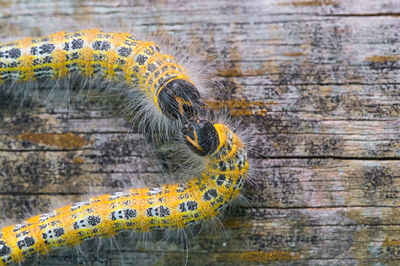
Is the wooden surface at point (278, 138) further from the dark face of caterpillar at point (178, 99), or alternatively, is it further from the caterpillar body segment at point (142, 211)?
the dark face of caterpillar at point (178, 99)

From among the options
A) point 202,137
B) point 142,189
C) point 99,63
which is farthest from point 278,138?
point 99,63

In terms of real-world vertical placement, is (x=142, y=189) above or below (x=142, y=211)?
above

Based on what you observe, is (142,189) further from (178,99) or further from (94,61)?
(94,61)

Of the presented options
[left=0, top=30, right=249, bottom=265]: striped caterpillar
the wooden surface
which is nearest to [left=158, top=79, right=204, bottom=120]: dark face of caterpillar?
[left=0, top=30, right=249, bottom=265]: striped caterpillar

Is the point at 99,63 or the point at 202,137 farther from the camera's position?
the point at 99,63

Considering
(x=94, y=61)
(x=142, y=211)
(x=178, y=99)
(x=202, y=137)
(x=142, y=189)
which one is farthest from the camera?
(x=94, y=61)

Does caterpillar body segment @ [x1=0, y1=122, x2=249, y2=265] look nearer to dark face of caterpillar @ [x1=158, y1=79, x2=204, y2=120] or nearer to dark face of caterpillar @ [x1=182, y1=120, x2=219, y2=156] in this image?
dark face of caterpillar @ [x1=182, y1=120, x2=219, y2=156]

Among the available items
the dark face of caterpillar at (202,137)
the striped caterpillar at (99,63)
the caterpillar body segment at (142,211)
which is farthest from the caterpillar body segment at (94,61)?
the caterpillar body segment at (142,211)
